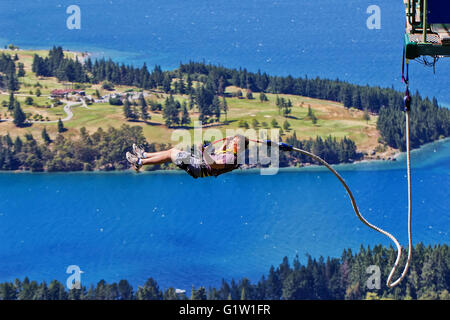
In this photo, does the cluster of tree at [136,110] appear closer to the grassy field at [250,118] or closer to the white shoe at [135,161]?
the grassy field at [250,118]

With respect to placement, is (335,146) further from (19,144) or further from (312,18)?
(19,144)

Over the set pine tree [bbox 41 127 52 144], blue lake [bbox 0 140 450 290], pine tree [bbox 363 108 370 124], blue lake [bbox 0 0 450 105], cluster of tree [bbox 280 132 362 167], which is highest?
blue lake [bbox 0 0 450 105]

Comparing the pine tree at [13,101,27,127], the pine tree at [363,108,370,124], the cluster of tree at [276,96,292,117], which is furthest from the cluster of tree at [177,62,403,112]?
the pine tree at [13,101,27,127]

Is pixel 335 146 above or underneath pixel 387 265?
above

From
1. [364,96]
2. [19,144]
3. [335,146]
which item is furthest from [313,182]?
[19,144]

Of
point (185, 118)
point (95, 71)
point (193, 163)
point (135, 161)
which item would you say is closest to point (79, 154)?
point (95, 71)

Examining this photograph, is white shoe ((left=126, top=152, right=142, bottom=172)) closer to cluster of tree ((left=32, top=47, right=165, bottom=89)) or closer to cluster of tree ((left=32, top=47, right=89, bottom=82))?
cluster of tree ((left=32, top=47, right=165, bottom=89))
